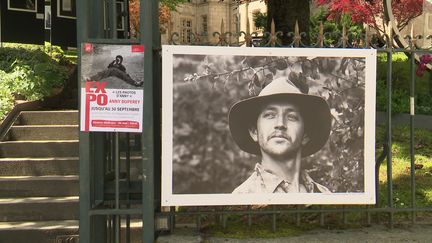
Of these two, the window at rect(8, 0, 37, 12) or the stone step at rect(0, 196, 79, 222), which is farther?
the window at rect(8, 0, 37, 12)

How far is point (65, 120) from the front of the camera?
7355 mm

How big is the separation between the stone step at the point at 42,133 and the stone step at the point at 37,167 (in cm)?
66

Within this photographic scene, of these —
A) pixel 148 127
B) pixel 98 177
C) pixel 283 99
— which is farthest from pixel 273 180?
pixel 98 177

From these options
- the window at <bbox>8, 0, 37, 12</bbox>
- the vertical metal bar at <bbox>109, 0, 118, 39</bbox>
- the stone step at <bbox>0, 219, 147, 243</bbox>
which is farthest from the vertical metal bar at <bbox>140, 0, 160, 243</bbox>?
the window at <bbox>8, 0, 37, 12</bbox>

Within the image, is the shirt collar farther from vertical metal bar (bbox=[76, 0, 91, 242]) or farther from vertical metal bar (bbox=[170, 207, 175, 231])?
vertical metal bar (bbox=[76, 0, 91, 242])

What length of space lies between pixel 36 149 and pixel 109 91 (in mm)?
3493

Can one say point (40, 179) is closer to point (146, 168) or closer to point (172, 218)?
point (172, 218)

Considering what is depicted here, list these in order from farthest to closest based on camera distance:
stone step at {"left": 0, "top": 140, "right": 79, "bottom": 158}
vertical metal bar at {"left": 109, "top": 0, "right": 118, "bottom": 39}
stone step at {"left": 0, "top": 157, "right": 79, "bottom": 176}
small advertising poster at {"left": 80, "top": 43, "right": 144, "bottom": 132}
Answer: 1. stone step at {"left": 0, "top": 140, "right": 79, "bottom": 158}
2. stone step at {"left": 0, "top": 157, "right": 79, "bottom": 176}
3. vertical metal bar at {"left": 109, "top": 0, "right": 118, "bottom": 39}
4. small advertising poster at {"left": 80, "top": 43, "right": 144, "bottom": 132}

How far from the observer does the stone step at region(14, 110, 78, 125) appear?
7336 mm

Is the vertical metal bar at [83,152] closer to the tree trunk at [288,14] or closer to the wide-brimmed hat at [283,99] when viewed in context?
the wide-brimmed hat at [283,99]

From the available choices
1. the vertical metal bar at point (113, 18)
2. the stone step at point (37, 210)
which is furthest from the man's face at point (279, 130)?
the stone step at point (37, 210)

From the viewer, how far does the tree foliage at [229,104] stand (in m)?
3.80

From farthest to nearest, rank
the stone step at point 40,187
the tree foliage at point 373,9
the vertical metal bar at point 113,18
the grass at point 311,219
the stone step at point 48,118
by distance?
the tree foliage at point 373,9 < the stone step at point 48,118 < the stone step at point 40,187 < the grass at point 311,219 < the vertical metal bar at point 113,18

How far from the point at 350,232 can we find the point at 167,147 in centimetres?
174
